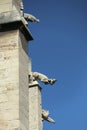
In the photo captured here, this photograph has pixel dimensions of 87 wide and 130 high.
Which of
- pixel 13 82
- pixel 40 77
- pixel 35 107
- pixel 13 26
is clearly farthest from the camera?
pixel 40 77

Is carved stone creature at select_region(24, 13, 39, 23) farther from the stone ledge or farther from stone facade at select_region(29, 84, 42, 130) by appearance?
the stone ledge

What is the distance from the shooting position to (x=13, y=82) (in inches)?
411

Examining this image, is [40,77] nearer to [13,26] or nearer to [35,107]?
[35,107]

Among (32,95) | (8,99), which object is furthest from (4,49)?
(32,95)

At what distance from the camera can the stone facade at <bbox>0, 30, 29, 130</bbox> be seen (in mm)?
10125

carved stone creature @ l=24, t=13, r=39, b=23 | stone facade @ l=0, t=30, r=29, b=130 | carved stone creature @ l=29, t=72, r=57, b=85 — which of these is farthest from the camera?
carved stone creature @ l=29, t=72, r=57, b=85

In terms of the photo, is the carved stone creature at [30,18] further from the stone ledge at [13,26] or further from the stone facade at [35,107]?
the stone ledge at [13,26]

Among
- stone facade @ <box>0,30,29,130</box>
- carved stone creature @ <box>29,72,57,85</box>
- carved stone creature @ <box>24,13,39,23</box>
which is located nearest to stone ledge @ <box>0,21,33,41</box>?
stone facade @ <box>0,30,29,130</box>

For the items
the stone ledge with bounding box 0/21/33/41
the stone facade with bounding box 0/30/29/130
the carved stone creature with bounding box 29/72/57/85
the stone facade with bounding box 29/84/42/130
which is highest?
the stone ledge with bounding box 0/21/33/41

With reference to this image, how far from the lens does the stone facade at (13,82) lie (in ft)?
33.2

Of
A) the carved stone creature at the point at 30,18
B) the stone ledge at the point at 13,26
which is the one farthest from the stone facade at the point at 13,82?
the carved stone creature at the point at 30,18

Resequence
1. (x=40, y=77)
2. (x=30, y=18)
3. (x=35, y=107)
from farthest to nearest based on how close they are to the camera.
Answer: (x=40, y=77)
(x=35, y=107)
(x=30, y=18)

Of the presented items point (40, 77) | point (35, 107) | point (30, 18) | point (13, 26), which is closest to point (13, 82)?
point (13, 26)

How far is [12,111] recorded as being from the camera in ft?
33.3
